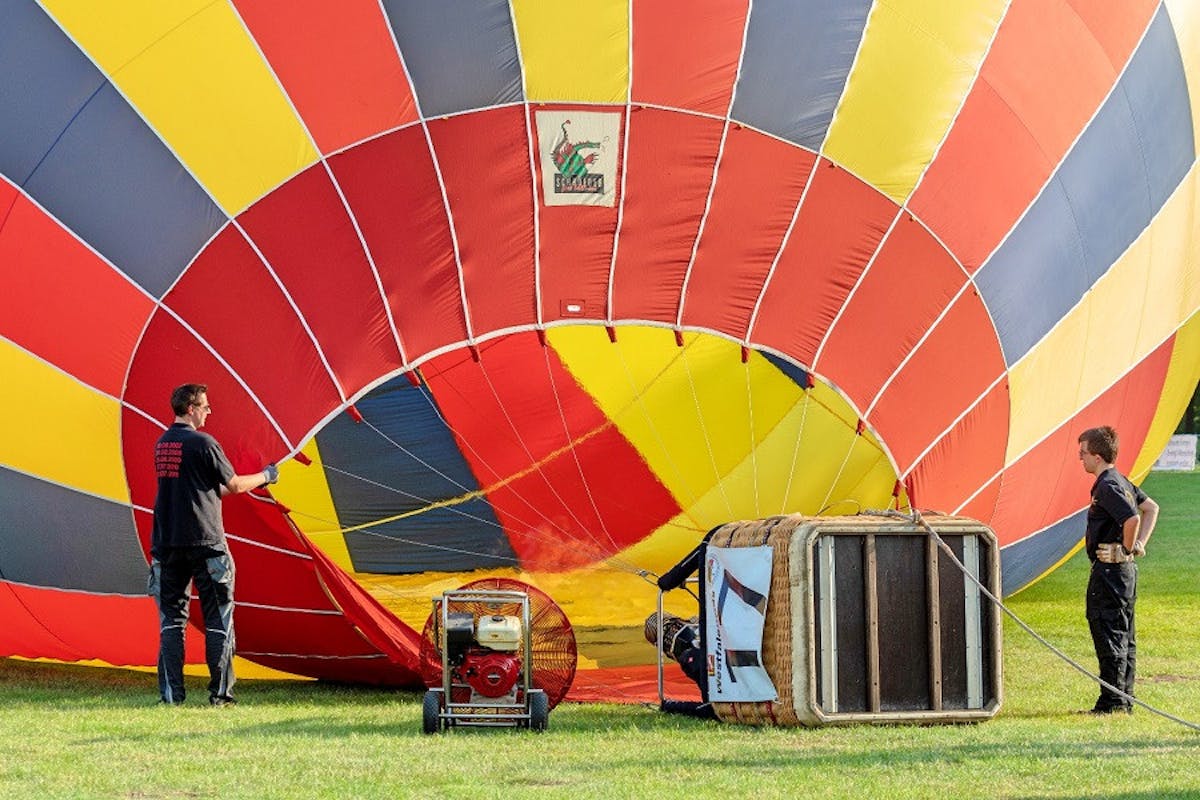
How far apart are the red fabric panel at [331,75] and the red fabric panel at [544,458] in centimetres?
307

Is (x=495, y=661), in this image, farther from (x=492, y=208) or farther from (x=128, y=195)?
(x=128, y=195)

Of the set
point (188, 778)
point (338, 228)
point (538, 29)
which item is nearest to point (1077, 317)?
point (538, 29)

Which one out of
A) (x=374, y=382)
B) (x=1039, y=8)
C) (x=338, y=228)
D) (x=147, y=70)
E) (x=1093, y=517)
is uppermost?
(x=1039, y=8)

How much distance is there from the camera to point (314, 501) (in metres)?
10.5

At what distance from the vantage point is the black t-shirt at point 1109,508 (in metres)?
6.46

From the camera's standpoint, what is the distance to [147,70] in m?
6.85

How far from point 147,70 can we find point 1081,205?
152 inches

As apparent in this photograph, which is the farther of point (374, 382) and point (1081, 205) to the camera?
point (1081, 205)

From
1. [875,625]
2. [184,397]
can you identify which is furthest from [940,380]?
[184,397]

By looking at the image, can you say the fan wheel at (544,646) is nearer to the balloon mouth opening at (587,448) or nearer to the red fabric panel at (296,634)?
the red fabric panel at (296,634)

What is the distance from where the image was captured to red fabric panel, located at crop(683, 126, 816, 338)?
700 cm

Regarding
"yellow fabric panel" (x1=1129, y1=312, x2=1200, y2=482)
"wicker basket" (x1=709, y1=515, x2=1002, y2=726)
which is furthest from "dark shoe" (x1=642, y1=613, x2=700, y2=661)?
"yellow fabric panel" (x1=1129, y1=312, x2=1200, y2=482)

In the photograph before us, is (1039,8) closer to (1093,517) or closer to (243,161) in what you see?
(1093,517)

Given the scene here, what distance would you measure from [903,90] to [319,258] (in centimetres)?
236
